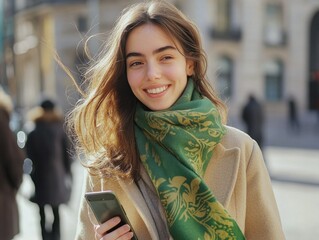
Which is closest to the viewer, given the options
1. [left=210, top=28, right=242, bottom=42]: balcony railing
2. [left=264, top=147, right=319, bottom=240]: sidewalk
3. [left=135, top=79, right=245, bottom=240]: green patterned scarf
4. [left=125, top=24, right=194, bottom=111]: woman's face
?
[left=135, top=79, right=245, bottom=240]: green patterned scarf

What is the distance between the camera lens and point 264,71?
133 feet

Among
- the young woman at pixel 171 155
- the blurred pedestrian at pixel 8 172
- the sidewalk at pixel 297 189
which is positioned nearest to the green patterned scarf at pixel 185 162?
the young woman at pixel 171 155

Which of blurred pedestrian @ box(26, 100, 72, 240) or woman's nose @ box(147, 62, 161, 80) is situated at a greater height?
woman's nose @ box(147, 62, 161, 80)

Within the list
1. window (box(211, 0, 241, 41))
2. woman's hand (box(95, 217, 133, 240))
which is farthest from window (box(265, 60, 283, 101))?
woman's hand (box(95, 217, 133, 240))

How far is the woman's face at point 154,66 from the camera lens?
102 inches

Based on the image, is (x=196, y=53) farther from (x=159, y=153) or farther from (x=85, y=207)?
(x=85, y=207)

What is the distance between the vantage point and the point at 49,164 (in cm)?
817

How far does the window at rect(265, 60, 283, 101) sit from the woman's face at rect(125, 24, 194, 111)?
3844 cm

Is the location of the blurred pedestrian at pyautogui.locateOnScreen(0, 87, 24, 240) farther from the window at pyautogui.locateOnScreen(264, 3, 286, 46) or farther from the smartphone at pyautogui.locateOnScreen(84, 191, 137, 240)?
the window at pyautogui.locateOnScreen(264, 3, 286, 46)

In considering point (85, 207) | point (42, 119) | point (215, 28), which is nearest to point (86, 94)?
point (85, 207)

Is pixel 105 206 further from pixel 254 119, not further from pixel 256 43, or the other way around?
pixel 256 43

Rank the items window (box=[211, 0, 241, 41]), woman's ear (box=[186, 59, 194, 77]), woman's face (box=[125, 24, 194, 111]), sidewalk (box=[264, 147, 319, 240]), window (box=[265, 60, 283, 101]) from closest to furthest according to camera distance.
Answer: woman's face (box=[125, 24, 194, 111]), woman's ear (box=[186, 59, 194, 77]), sidewalk (box=[264, 147, 319, 240]), window (box=[211, 0, 241, 41]), window (box=[265, 60, 283, 101])

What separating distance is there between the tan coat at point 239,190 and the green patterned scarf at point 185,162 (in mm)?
57

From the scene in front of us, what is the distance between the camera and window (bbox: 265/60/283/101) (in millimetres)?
40781
